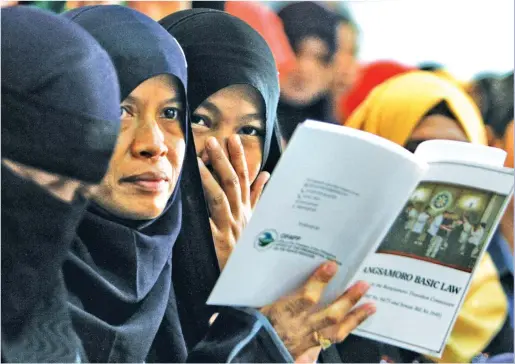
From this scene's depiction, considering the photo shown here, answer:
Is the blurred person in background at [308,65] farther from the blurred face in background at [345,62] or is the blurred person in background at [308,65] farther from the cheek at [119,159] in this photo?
the cheek at [119,159]

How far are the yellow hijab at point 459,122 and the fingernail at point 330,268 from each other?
26 centimetres

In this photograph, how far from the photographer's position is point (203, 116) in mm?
1412

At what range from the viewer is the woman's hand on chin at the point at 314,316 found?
4.64 feet

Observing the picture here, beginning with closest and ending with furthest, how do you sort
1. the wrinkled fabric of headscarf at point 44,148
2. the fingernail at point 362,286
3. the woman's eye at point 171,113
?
the wrinkled fabric of headscarf at point 44,148 < the woman's eye at point 171,113 < the fingernail at point 362,286

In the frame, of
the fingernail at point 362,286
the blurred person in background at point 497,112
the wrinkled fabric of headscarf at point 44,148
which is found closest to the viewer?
the wrinkled fabric of headscarf at point 44,148

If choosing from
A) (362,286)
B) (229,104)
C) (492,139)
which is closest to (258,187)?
(229,104)

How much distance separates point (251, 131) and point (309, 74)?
6.3 inches

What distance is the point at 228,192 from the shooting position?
1.44 meters

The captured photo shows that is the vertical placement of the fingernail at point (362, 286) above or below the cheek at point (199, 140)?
below

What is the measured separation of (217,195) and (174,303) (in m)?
0.20

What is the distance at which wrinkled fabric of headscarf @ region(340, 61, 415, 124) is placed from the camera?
152cm

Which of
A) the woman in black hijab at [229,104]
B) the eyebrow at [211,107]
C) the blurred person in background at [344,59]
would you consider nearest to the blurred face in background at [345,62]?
the blurred person in background at [344,59]

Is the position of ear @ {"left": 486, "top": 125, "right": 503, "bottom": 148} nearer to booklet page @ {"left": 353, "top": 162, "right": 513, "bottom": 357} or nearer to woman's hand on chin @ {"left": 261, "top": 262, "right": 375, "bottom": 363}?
booklet page @ {"left": 353, "top": 162, "right": 513, "bottom": 357}

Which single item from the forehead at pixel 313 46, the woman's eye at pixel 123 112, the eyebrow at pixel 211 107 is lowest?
Result: the woman's eye at pixel 123 112
